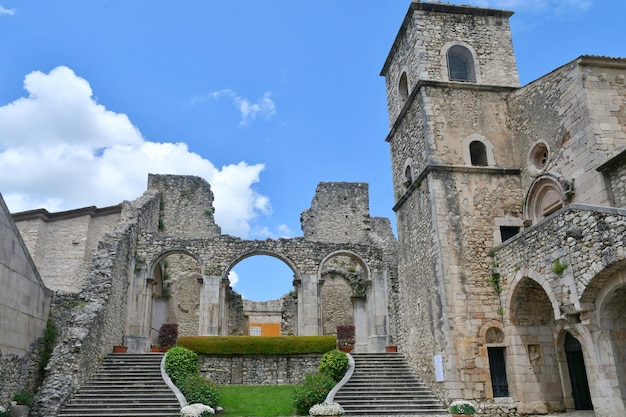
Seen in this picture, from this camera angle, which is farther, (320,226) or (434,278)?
(320,226)

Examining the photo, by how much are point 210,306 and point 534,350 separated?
13.5 metres

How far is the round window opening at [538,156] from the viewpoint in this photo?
15.5 m

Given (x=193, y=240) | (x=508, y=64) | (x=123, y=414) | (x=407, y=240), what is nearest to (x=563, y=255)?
(x=407, y=240)

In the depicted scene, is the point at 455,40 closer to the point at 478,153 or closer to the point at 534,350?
the point at 478,153

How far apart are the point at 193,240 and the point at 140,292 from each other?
3.16 m

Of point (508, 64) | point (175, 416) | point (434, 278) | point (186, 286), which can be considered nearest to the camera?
point (175, 416)

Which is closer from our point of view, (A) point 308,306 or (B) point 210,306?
(B) point 210,306

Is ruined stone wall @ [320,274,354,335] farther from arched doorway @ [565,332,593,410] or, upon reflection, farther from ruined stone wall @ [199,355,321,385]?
arched doorway @ [565,332,593,410]

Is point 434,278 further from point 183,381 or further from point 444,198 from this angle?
point 183,381

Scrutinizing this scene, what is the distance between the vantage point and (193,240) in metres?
23.7

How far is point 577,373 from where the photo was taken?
46.8ft

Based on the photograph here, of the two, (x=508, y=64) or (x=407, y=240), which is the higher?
(x=508, y=64)

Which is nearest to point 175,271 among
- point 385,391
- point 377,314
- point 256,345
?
point 256,345

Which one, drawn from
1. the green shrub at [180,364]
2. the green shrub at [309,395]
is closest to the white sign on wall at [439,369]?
the green shrub at [309,395]
